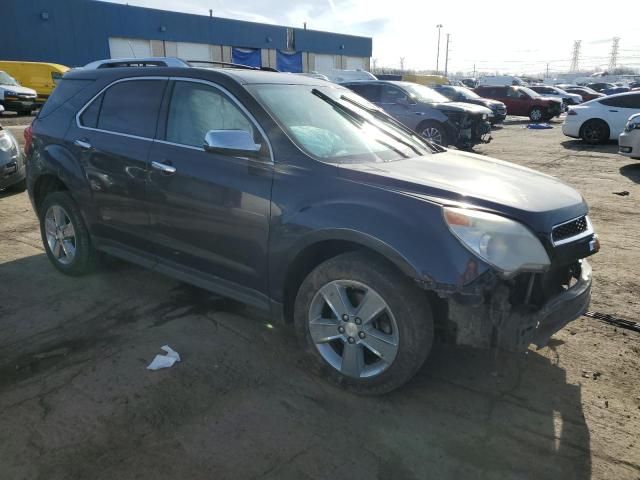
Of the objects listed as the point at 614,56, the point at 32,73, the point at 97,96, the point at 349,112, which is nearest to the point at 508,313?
the point at 349,112

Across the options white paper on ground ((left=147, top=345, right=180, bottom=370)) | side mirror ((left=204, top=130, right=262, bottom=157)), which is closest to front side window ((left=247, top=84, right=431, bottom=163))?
side mirror ((left=204, top=130, right=262, bottom=157))

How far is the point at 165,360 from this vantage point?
319 centimetres

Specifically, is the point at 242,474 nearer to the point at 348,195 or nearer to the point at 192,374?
the point at 192,374

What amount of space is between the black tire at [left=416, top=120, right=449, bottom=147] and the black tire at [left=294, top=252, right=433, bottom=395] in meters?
10.1

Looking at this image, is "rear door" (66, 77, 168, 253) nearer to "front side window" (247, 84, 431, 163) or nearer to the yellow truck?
"front side window" (247, 84, 431, 163)

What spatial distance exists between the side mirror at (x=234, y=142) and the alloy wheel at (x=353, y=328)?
0.96m

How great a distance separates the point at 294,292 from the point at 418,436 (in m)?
1.11

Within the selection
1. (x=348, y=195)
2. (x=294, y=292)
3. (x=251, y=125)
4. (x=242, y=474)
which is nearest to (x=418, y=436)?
(x=242, y=474)

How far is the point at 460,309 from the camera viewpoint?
2498 mm

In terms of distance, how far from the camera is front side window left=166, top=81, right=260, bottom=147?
130 inches

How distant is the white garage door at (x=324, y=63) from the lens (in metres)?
45.2

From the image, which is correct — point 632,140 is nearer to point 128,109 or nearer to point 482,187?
point 482,187

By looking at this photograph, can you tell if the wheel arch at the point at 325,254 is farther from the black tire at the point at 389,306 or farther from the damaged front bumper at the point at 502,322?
the damaged front bumper at the point at 502,322

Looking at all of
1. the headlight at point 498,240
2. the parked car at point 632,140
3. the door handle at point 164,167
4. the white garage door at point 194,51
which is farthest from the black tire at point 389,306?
the white garage door at point 194,51
